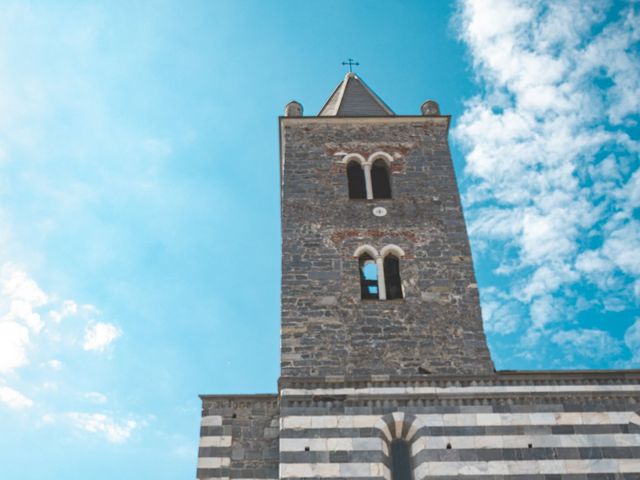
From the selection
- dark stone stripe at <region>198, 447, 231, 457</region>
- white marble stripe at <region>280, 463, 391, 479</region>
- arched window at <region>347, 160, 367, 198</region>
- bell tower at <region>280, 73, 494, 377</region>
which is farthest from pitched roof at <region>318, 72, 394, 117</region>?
white marble stripe at <region>280, 463, 391, 479</region>

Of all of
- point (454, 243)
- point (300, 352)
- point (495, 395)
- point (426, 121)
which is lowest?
point (495, 395)

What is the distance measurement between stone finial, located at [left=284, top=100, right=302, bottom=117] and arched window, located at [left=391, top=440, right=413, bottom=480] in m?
11.0

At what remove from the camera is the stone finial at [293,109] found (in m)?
22.4

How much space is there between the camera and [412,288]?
17.7 m

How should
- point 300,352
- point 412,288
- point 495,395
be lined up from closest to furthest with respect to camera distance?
1. point 495,395
2. point 300,352
3. point 412,288

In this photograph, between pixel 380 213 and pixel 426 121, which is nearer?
pixel 380 213

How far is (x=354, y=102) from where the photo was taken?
2420cm

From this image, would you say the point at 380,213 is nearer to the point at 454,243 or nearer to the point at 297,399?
the point at 454,243

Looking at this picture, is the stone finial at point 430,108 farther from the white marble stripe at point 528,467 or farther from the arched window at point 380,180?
the white marble stripe at point 528,467

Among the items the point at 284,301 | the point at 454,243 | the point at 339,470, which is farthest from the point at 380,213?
the point at 339,470

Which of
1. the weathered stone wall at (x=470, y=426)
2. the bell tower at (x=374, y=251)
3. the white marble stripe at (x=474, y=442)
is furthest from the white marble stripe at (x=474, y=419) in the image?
the bell tower at (x=374, y=251)

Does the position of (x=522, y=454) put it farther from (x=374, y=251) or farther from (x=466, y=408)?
(x=374, y=251)

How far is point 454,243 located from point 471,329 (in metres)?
2.66

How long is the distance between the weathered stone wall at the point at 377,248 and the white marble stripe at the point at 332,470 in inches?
91.3
